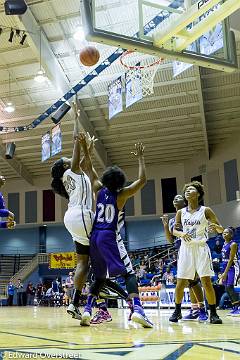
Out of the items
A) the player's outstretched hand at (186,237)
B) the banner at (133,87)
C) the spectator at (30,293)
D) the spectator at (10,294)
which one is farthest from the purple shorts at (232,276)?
the spectator at (10,294)

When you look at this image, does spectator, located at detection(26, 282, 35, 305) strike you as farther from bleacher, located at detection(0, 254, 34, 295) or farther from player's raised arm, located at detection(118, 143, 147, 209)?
player's raised arm, located at detection(118, 143, 147, 209)

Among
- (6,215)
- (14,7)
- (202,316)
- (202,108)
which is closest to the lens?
(202,316)

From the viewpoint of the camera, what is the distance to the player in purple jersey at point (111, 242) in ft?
12.5

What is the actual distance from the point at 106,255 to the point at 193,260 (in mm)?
1152

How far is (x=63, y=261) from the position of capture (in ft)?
77.1

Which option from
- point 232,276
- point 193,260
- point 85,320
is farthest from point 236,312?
point 85,320

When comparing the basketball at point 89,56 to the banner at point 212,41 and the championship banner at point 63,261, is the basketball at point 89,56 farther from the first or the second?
the championship banner at point 63,261

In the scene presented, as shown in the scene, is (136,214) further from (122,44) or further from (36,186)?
(122,44)

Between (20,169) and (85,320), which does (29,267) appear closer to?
(20,169)

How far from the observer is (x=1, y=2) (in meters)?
11.6

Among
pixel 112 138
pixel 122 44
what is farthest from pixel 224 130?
pixel 122 44

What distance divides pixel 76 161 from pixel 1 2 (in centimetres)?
913

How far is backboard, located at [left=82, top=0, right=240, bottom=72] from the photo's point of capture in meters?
5.65

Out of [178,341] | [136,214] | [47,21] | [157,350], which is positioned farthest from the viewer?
[136,214]
